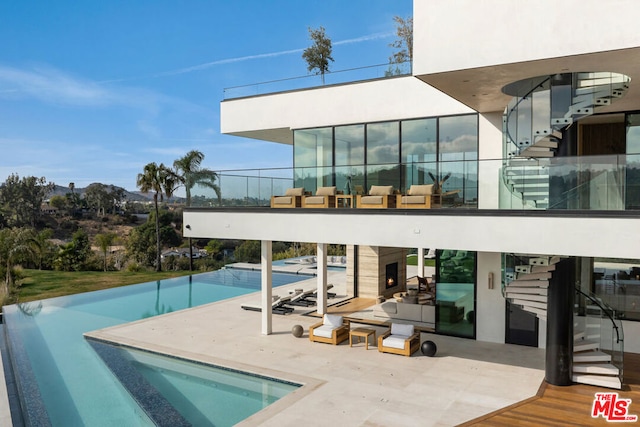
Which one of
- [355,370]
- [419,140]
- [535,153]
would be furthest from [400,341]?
[419,140]

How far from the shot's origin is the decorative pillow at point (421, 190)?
11766mm

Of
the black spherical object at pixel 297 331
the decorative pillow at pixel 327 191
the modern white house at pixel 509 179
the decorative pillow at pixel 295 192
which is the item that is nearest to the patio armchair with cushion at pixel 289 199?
the decorative pillow at pixel 295 192

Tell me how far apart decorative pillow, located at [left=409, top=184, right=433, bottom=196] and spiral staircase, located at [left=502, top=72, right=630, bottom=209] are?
192 cm

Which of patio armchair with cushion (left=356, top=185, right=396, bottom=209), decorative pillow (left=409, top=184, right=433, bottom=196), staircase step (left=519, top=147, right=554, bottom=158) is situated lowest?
patio armchair with cushion (left=356, top=185, right=396, bottom=209)

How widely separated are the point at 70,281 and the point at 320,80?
20596 mm

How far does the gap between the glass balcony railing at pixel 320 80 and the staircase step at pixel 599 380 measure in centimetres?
1009

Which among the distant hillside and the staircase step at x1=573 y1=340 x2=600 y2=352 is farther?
the distant hillside

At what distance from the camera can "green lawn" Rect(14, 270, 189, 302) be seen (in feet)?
82.0

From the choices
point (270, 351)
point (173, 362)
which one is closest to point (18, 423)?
point (173, 362)

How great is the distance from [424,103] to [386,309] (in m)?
6.96

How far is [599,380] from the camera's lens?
1041 cm

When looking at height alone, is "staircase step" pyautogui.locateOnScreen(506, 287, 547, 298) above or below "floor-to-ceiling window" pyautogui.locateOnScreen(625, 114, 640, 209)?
below

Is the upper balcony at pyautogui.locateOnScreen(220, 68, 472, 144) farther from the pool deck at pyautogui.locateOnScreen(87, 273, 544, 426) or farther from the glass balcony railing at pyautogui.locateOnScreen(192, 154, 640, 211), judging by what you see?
the pool deck at pyautogui.locateOnScreen(87, 273, 544, 426)

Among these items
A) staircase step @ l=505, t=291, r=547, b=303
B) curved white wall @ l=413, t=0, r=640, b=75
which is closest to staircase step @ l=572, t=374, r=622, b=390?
staircase step @ l=505, t=291, r=547, b=303
